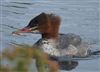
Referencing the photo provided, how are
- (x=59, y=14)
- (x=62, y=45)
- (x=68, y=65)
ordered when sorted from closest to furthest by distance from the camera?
(x=68, y=65)
(x=62, y=45)
(x=59, y=14)

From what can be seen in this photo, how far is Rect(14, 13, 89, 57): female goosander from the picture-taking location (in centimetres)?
1052

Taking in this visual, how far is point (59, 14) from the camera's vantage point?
49.2 ft

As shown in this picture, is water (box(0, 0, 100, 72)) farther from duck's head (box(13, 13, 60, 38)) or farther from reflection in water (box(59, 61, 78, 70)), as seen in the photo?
reflection in water (box(59, 61, 78, 70))

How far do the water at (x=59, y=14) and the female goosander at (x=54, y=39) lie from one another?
755mm

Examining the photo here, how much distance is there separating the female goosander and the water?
2.48ft

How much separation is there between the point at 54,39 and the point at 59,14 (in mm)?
4349

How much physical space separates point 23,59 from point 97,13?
42.3 feet

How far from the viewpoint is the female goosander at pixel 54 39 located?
10516 mm

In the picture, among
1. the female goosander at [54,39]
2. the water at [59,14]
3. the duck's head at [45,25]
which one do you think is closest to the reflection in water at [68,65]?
the female goosander at [54,39]

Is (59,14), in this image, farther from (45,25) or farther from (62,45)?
(62,45)

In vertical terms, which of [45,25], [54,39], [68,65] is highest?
[45,25]

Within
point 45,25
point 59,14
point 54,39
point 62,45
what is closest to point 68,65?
point 62,45

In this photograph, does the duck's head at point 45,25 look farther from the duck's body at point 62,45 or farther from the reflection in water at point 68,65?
the reflection in water at point 68,65

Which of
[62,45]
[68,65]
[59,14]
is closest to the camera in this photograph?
[68,65]
